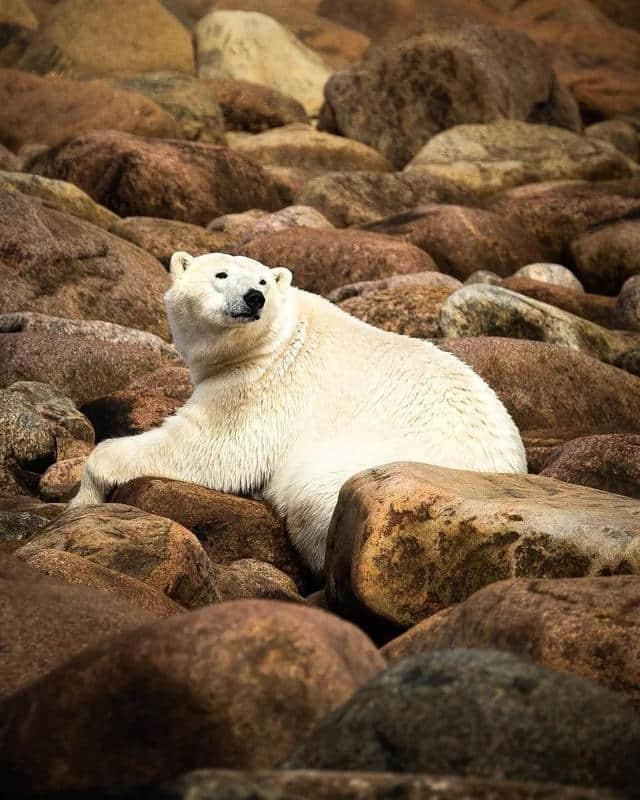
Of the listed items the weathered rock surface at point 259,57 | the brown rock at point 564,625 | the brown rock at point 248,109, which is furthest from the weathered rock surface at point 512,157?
the brown rock at point 564,625

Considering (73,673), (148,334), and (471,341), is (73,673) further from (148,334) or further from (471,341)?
(148,334)

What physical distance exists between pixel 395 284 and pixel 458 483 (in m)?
6.26

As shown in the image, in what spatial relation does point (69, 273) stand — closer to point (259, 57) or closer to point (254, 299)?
point (254, 299)

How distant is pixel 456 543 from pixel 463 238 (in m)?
9.69

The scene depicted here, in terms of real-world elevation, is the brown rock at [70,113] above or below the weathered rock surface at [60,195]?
below

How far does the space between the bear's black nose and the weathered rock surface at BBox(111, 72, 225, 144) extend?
15771mm

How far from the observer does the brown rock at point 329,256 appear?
12.2 meters

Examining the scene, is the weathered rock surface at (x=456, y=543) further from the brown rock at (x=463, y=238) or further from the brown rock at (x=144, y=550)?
the brown rock at (x=463, y=238)

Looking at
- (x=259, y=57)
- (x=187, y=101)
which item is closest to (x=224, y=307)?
(x=187, y=101)

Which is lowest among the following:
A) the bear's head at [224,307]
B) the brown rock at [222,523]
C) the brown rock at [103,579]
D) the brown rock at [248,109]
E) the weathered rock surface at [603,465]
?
the brown rock at [248,109]

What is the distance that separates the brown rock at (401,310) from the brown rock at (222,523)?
13.6 ft

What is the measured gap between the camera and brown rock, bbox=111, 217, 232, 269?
13.1 meters

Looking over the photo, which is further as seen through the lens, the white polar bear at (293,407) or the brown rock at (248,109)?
Answer: the brown rock at (248,109)

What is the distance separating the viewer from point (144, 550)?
188 inches
